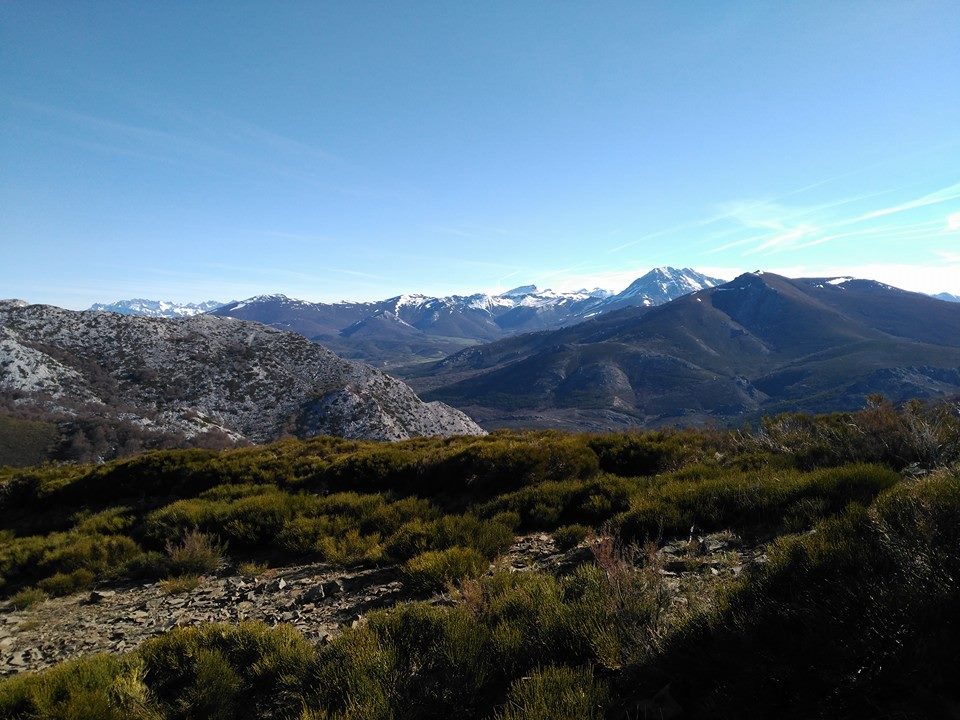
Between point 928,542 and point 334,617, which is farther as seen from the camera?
point 334,617

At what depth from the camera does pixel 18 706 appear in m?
4.67

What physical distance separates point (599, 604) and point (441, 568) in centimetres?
284

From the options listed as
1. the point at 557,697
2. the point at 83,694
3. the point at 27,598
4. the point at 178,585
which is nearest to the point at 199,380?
the point at 27,598

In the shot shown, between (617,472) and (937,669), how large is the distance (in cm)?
947

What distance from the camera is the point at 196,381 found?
232 ft

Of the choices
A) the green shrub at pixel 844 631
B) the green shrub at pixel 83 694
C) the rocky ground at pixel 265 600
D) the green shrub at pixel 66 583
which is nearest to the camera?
the green shrub at pixel 844 631

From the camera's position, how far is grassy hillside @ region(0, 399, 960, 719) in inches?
134

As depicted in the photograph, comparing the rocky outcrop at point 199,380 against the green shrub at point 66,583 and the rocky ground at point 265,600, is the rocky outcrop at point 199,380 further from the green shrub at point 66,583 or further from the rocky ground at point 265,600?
the rocky ground at point 265,600

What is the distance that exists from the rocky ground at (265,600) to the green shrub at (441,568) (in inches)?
10.2

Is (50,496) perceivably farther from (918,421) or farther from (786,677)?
(918,421)

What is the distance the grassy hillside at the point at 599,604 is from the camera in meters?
3.42

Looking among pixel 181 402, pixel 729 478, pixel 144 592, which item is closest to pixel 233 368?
pixel 181 402

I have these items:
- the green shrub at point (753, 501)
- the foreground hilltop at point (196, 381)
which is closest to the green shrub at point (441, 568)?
the green shrub at point (753, 501)

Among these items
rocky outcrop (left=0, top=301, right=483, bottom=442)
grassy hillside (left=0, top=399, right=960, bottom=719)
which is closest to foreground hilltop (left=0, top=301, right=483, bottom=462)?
rocky outcrop (left=0, top=301, right=483, bottom=442)
